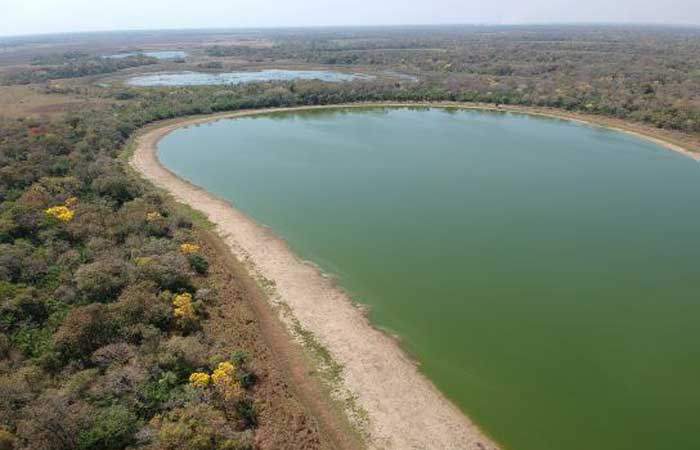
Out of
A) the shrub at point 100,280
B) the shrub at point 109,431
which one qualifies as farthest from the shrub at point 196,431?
the shrub at point 100,280

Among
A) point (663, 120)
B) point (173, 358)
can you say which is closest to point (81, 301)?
point (173, 358)

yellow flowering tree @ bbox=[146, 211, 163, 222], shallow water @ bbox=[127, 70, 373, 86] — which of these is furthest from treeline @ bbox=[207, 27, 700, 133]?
yellow flowering tree @ bbox=[146, 211, 163, 222]

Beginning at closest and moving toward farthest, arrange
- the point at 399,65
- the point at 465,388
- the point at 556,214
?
the point at 465,388 → the point at 556,214 → the point at 399,65

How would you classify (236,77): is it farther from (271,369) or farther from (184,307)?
(271,369)

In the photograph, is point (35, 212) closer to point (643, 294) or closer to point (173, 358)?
point (173, 358)

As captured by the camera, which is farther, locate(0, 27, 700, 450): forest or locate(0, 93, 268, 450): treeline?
locate(0, 27, 700, 450): forest

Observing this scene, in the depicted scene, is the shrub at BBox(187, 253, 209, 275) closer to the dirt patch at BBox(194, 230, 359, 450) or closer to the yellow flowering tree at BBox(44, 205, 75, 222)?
the dirt patch at BBox(194, 230, 359, 450)
